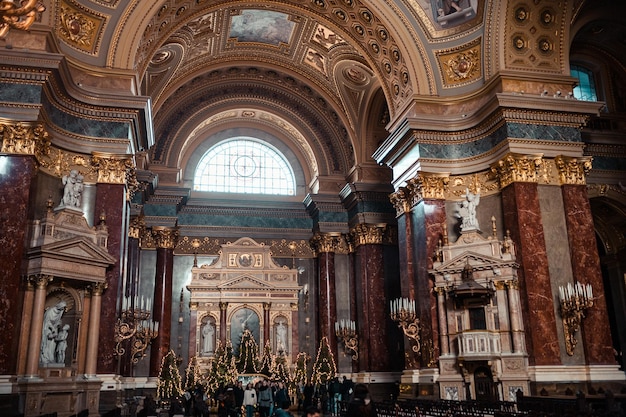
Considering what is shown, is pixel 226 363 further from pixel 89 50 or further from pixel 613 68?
pixel 613 68

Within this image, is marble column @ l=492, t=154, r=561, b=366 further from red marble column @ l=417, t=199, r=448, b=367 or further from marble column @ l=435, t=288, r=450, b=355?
marble column @ l=435, t=288, r=450, b=355

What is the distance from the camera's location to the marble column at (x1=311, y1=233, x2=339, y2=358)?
2320 cm

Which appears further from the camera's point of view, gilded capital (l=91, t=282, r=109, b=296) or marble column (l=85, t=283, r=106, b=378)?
gilded capital (l=91, t=282, r=109, b=296)

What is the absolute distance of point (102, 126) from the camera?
15.2 meters

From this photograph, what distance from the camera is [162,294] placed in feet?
72.1

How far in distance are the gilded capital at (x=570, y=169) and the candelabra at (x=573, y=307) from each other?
273 centimetres

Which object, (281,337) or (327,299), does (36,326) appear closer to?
(281,337)

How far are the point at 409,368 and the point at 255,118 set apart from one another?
1382 cm

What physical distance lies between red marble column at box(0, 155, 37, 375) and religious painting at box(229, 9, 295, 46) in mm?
10979

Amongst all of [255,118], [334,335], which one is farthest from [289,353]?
[255,118]

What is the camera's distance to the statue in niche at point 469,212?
16188 millimetres

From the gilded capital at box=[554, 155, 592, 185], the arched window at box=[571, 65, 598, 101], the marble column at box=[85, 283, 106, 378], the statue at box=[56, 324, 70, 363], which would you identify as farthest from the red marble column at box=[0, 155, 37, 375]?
the arched window at box=[571, 65, 598, 101]

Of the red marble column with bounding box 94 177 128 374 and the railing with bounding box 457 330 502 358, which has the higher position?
the red marble column with bounding box 94 177 128 374

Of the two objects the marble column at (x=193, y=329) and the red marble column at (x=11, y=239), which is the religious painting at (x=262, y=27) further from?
the red marble column at (x=11, y=239)
